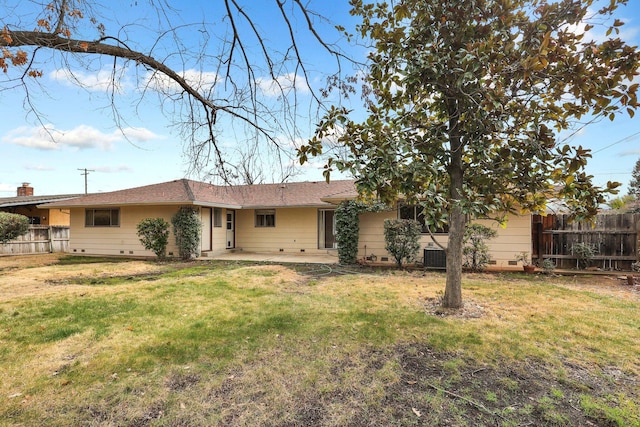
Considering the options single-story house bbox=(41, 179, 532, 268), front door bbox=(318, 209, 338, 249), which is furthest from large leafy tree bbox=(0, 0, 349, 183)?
front door bbox=(318, 209, 338, 249)

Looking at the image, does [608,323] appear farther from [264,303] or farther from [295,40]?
[295,40]

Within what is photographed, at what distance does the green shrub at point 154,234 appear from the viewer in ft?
43.0

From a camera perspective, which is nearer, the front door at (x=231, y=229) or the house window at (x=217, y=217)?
the house window at (x=217, y=217)

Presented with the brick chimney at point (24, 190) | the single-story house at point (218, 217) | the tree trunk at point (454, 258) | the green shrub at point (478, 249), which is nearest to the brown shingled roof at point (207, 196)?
the single-story house at point (218, 217)

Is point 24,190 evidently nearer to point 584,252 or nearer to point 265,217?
point 265,217

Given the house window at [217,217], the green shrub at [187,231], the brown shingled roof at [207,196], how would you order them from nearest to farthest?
1. the green shrub at [187,231]
2. the brown shingled roof at [207,196]
3. the house window at [217,217]

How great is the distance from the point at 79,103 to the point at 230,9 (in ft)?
7.29

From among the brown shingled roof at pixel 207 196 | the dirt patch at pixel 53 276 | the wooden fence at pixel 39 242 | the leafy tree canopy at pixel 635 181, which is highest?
the leafy tree canopy at pixel 635 181

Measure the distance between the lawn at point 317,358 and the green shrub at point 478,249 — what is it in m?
2.98

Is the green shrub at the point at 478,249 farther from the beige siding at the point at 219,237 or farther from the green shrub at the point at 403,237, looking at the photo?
the beige siding at the point at 219,237

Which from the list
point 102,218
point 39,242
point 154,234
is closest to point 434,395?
point 154,234

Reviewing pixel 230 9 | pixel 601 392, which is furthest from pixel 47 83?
pixel 601 392

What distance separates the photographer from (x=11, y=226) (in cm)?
1418

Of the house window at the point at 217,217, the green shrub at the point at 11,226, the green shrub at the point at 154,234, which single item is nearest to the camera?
the green shrub at the point at 154,234
